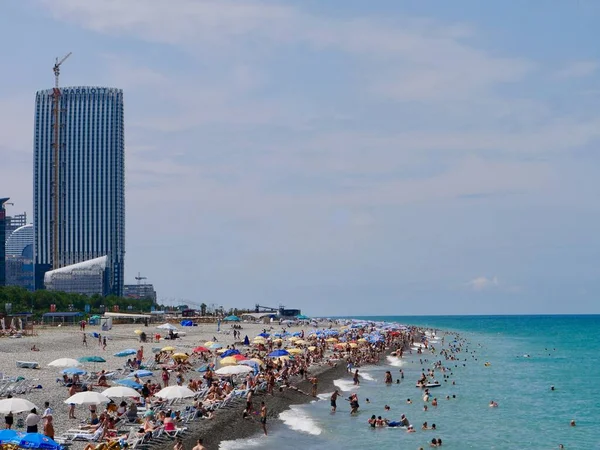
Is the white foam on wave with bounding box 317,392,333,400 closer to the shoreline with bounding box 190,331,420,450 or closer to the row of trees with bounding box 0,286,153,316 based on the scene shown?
the shoreline with bounding box 190,331,420,450

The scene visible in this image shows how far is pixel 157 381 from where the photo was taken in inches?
1563

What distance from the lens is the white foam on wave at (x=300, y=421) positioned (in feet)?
105

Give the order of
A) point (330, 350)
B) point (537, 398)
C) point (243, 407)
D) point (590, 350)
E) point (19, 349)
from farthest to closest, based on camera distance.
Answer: point (590, 350)
point (330, 350)
point (19, 349)
point (537, 398)
point (243, 407)

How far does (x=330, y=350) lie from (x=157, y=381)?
3189cm

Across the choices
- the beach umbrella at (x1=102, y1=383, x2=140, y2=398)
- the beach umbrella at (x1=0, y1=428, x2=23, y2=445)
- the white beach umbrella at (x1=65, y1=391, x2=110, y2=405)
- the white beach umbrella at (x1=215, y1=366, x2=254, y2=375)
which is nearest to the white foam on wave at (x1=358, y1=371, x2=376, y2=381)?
the white beach umbrella at (x1=215, y1=366, x2=254, y2=375)

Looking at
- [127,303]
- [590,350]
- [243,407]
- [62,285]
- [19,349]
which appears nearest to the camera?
[243,407]

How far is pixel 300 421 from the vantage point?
111ft

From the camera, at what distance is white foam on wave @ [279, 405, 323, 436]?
3209 cm

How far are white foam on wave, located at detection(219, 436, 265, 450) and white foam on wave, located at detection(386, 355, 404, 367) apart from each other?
1464 inches

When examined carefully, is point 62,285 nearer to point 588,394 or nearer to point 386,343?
point 386,343

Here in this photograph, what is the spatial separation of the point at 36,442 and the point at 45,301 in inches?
3684

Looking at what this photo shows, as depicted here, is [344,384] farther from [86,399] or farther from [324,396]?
[86,399]

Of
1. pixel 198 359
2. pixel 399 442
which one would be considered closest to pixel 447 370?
pixel 198 359

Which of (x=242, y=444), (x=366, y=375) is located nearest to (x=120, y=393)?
(x=242, y=444)
